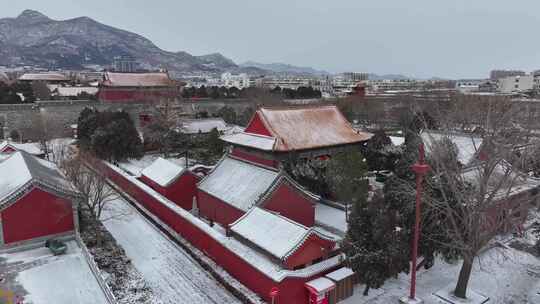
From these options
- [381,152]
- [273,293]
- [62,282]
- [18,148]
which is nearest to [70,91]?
[18,148]

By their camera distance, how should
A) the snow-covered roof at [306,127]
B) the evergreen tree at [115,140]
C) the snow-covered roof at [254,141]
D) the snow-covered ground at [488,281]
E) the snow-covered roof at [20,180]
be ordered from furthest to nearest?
the evergreen tree at [115,140] < the snow-covered roof at [306,127] < the snow-covered roof at [254,141] < the snow-covered roof at [20,180] < the snow-covered ground at [488,281]

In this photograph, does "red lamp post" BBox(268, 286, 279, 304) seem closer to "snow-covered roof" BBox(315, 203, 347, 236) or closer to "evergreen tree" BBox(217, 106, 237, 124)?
"snow-covered roof" BBox(315, 203, 347, 236)

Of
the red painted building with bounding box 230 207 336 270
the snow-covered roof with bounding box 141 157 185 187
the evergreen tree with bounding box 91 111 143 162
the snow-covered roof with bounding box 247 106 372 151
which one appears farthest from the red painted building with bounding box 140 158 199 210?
the evergreen tree with bounding box 91 111 143 162

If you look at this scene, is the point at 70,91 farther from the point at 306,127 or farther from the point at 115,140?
the point at 306,127

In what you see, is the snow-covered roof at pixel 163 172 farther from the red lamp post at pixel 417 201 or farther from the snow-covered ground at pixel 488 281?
the red lamp post at pixel 417 201

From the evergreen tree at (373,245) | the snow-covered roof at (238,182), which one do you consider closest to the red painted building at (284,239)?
the evergreen tree at (373,245)

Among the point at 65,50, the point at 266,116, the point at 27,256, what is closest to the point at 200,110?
the point at 266,116
